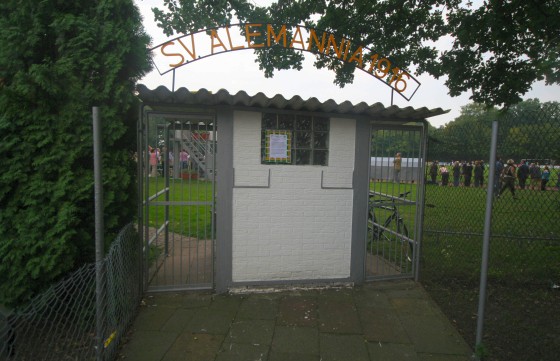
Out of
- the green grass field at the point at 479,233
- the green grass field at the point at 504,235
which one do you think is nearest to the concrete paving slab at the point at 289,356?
the green grass field at the point at 479,233

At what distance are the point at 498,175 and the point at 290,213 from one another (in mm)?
Result: 2741

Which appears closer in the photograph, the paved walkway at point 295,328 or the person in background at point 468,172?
the paved walkway at point 295,328

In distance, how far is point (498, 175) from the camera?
4246mm

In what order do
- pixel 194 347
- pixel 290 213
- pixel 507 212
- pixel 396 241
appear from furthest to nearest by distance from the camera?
1. pixel 396 241
2. pixel 507 212
3. pixel 290 213
4. pixel 194 347

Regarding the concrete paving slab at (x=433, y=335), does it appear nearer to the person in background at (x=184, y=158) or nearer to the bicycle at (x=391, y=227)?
the bicycle at (x=391, y=227)

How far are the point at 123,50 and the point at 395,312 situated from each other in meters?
4.30

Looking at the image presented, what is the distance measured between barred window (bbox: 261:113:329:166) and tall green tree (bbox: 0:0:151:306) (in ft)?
5.76

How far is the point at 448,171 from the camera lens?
5.12m

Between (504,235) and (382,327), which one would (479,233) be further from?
(382,327)

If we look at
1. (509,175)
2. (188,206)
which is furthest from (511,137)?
(188,206)

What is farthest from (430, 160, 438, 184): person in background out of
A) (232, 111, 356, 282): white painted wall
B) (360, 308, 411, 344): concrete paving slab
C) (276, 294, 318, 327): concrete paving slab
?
(276, 294, 318, 327): concrete paving slab

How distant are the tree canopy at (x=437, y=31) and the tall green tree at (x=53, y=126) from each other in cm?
653

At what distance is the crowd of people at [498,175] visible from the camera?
13.4 feet

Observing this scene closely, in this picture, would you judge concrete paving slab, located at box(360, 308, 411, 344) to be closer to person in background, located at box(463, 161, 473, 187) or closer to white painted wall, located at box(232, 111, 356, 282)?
white painted wall, located at box(232, 111, 356, 282)
